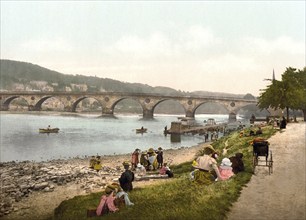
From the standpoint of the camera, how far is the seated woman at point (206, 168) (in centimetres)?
1338

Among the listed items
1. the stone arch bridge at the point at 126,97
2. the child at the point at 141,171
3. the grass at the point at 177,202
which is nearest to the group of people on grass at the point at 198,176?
the grass at the point at 177,202

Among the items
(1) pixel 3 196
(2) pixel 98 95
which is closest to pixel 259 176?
(1) pixel 3 196

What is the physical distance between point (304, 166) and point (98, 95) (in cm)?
11567

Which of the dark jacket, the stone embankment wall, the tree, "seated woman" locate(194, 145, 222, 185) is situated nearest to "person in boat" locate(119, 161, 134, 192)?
the dark jacket

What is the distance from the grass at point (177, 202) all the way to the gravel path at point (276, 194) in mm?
358

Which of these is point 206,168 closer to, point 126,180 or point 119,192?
point 126,180

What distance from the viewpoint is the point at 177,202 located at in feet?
37.6

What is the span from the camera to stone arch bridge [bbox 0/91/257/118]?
4528 inches

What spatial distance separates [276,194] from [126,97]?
379 feet

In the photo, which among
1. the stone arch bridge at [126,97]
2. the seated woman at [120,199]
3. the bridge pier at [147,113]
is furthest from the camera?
the bridge pier at [147,113]

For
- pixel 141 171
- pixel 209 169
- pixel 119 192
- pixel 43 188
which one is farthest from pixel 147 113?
pixel 119 192

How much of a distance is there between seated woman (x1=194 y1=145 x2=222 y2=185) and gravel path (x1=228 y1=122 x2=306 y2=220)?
1407mm

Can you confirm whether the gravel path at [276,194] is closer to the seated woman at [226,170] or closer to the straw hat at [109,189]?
the seated woman at [226,170]

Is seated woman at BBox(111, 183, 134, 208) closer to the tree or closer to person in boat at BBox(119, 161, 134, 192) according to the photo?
person in boat at BBox(119, 161, 134, 192)
